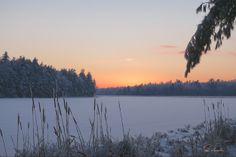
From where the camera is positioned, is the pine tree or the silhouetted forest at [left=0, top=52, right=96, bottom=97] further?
the silhouetted forest at [left=0, top=52, right=96, bottom=97]

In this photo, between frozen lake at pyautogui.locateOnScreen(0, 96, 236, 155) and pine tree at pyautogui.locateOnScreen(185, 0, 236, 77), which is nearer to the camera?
pine tree at pyautogui.locateOnScreen(185, 0, 236, 77)

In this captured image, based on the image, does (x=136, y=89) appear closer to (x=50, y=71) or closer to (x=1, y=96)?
(x=50, y=71)

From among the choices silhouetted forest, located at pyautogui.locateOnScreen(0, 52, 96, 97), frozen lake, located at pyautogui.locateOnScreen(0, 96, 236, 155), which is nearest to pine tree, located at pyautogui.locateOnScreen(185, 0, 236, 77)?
frozen lake, located at pyautogui.locateOnScreen(0, 96, 236, 155)

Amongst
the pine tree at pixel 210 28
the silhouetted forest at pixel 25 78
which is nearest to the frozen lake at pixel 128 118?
the pine tree at pixel 210 28

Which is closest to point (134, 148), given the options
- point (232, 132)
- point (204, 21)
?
point (232, 132)

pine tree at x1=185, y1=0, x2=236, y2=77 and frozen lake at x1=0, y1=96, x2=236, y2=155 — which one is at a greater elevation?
pine tree at x1=185, y1=0, x2=236, y2=77

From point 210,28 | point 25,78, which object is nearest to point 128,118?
point 210,28

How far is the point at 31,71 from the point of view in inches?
3521

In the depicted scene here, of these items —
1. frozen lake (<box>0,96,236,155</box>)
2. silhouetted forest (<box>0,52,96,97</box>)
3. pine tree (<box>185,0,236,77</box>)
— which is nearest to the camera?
pine tree (<box>185,0,236,77</box>)

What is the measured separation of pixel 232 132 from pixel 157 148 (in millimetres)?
2129

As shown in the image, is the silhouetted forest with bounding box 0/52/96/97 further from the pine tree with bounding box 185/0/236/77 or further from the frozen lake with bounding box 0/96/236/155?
the pine tree with bounding box 185/0/236/77

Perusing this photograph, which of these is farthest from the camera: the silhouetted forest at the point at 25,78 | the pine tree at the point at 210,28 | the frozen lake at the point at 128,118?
the silhouetted forest at the point at 25,78

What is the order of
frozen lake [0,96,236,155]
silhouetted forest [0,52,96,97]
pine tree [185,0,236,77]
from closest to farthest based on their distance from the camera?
pine tree [185,0,236,77] → frozen lake [0,96,236,155] → silhouetted forest [0,52,96,97]

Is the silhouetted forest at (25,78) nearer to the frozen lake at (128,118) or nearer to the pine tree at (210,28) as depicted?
the frozen lake at (128,118)
